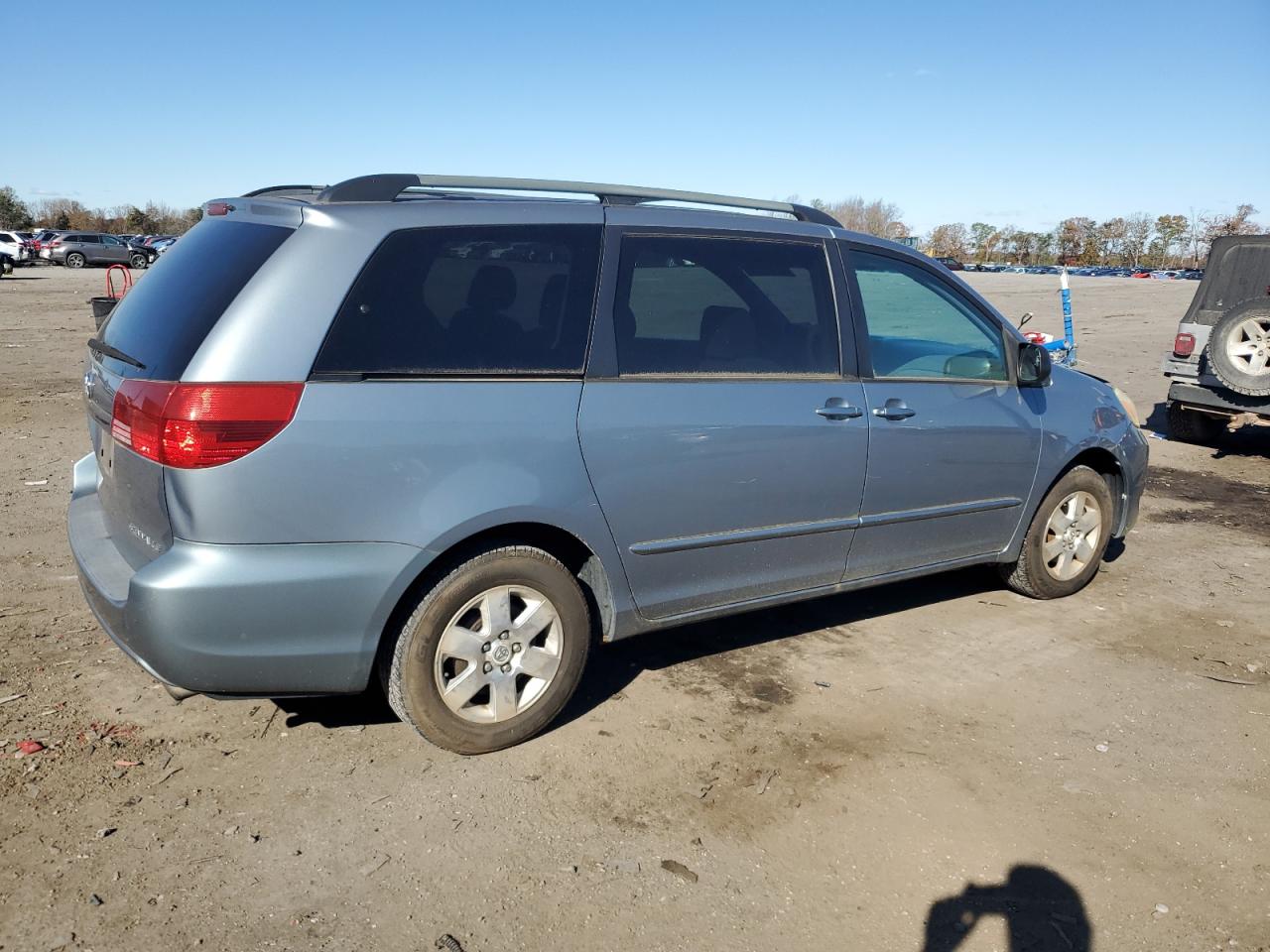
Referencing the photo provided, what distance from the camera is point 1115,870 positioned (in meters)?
3.11

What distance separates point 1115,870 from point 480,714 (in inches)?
79.8

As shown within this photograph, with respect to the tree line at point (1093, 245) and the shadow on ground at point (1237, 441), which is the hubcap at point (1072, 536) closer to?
the shadow on ground at point (1237, 441)

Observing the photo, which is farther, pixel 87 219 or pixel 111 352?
pixel 87 219

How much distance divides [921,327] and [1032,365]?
56cm

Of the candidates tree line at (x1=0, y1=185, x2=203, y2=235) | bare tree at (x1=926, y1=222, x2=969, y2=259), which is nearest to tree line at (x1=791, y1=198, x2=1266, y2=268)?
bare tree at (x1=926, y1=222, x2=969, y2=259)

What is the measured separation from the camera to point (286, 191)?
4.09m

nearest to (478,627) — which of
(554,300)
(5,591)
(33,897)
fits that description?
(554,300)

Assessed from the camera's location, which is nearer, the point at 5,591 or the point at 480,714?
the point at 480,714

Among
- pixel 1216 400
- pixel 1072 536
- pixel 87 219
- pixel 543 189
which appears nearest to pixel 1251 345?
pixel 1216 400

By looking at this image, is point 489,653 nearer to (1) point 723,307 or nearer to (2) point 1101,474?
(1) point 723,307

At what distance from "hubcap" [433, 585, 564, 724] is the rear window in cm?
119

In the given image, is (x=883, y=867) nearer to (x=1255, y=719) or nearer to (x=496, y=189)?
(x=1255, y=719)

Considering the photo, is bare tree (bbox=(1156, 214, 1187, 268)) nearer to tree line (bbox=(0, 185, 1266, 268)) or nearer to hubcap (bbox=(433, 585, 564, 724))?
tree line (bbox=(0, 185, 1266, 268))

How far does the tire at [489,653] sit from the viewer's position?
342cm
